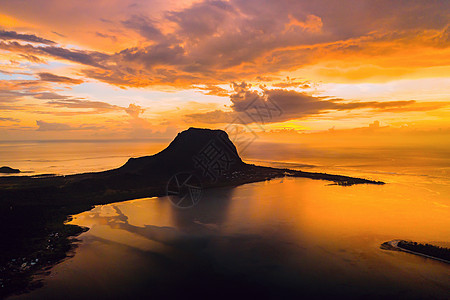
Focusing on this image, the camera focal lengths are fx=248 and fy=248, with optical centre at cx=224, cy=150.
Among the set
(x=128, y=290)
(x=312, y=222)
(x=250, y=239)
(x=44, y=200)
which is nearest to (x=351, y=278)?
(x=250, y=239)

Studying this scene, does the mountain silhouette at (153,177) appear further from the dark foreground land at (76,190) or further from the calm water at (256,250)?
the calm water at (256,250)

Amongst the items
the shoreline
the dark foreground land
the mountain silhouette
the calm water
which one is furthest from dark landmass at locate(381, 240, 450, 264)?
the mountain silhouette

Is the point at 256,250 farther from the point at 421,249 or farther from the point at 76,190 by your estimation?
the point at 76,190

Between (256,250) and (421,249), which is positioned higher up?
(421,249)

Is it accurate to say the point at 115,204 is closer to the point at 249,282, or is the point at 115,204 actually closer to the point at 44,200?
the point at 44,200

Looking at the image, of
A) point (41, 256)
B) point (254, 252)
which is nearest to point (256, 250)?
point (254, 252)

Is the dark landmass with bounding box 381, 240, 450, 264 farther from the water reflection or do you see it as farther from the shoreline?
the shoreline
